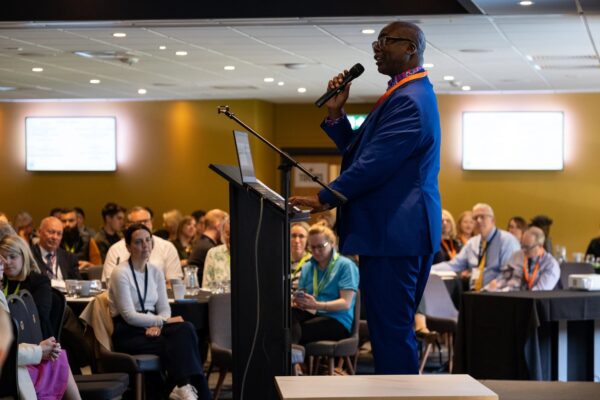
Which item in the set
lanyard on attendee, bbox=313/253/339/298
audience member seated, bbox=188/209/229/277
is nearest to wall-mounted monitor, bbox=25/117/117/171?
audience member seated, bbox=188/209/229/277

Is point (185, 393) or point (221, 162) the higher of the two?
point (221, 162)

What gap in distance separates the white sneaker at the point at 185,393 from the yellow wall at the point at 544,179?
41.5 ft

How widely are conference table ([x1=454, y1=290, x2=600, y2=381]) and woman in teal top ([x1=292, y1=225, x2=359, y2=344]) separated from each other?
3.00ft

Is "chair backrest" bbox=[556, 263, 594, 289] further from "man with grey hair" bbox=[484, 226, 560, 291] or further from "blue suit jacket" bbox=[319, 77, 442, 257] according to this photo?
Answer: "blue suit jacket" bbox=[319, 77, 442, 257]

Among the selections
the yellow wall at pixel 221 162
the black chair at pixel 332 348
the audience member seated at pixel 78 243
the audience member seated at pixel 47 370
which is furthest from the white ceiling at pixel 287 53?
the audience member seated at pixel 47 370

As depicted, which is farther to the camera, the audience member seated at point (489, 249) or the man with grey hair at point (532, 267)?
the audience member seated at point (489, 249)

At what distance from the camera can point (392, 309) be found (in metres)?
4.03

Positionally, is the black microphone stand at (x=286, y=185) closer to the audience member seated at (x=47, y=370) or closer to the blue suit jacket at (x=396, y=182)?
the blue suit jacket at (x=396, y=182)

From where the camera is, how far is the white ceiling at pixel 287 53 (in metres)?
10.6

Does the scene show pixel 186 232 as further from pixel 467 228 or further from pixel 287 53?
pixel 467 228

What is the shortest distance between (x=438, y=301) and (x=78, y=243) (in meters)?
5.57

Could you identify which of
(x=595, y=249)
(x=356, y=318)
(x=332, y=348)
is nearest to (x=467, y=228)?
(x=595, y=249)

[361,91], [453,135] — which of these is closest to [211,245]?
[361,91]

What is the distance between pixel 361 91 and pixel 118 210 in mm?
5745
